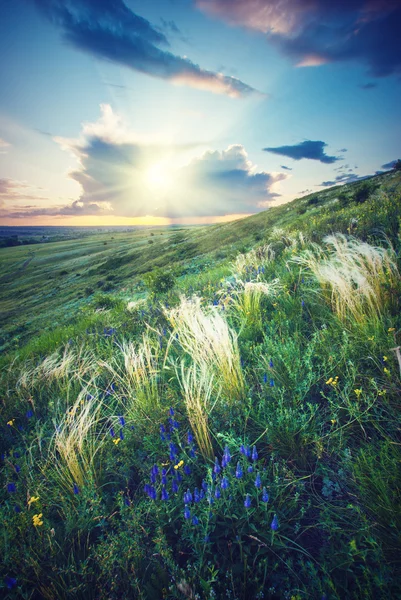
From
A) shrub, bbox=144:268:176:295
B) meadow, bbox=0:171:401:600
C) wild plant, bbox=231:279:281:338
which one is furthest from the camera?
shrub, bbox=144:268:176:295

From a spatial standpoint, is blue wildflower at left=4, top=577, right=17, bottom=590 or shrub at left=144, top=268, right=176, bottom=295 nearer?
blue wildflower at left=4, top=577, right=17, bottom=590

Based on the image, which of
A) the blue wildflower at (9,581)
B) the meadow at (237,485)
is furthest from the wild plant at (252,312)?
the blue wildflower at (9,581)

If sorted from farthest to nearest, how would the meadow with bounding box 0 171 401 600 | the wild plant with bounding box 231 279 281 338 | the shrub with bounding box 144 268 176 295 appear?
the shrub with bounding box 144 268 176 295
the wild plant with bounding box 231 279 281 338
the meadow with bounding box 0 171 401 600

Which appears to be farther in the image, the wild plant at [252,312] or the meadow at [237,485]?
the wild plant at [252,312]

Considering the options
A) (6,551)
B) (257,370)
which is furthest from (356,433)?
(6,551)

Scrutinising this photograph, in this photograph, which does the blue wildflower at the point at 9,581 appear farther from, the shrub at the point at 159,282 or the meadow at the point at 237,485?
the shrub at the point at 159,282

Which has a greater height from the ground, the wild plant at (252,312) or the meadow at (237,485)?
the wild plant at (252,312)

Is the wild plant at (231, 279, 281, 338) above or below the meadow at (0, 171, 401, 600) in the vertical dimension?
above

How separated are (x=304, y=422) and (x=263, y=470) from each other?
0.50 m

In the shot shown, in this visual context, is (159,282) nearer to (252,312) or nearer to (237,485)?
(252,312)

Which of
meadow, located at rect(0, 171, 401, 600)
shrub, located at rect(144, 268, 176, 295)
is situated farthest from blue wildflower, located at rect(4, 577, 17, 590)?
shrub, located at rect(144, 268, 176, 295)

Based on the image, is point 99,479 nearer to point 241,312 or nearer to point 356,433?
point 356,433

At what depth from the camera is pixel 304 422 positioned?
1.97 metres

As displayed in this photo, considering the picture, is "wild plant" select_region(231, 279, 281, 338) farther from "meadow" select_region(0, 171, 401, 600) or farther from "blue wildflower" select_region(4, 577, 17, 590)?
"blue wildflower" select_region(4, 577, 17, 590)
